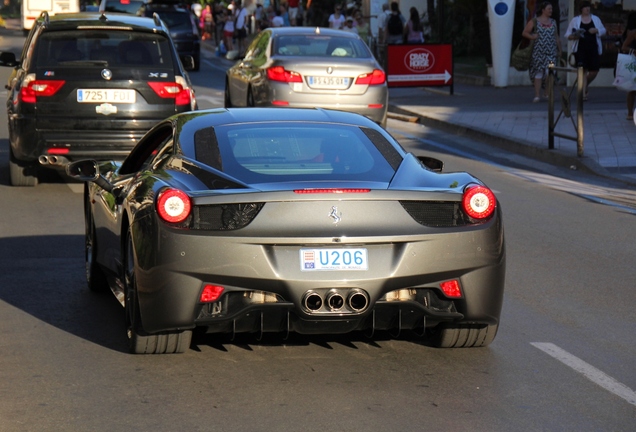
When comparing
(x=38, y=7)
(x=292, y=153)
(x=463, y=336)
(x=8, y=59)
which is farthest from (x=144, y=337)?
(x=38, y=7)

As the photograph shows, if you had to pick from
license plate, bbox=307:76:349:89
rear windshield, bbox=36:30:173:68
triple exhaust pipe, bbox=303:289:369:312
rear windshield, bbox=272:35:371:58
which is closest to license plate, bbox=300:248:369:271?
triple exhaust pipe, bbox=303:289:369:312

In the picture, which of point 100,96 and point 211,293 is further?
point 100,96

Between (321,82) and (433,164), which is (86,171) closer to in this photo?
(433,164)

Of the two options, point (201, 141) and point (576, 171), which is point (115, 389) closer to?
point (201, 141)

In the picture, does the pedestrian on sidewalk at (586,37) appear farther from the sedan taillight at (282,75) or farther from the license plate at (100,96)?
the license plate at (100,96)

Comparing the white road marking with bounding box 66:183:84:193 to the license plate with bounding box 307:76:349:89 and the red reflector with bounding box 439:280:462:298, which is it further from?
the red reflector with bounding box 439:280:462:298

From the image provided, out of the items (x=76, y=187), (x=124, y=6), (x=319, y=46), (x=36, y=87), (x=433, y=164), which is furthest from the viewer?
(x=124, y=6)

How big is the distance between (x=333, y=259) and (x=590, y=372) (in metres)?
1.45

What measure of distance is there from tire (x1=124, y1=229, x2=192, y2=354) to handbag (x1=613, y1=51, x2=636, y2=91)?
Answer: 1392 cm

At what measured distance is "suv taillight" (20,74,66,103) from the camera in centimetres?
1300

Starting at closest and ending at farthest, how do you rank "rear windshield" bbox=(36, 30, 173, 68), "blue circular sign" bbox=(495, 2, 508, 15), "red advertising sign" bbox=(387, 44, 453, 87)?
"rear windshield" bbox=(36, 30, 173, 68) < "red advertising sign" bbox=(387, 44, 453, 87) < "blue circular sign" bbox=(495, 2, 508, 15)

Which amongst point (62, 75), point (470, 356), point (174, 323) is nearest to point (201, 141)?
point (174, 323)

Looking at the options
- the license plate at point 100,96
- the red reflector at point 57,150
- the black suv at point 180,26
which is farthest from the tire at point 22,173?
the black suv at point 180,26

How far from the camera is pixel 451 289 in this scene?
651 cm
